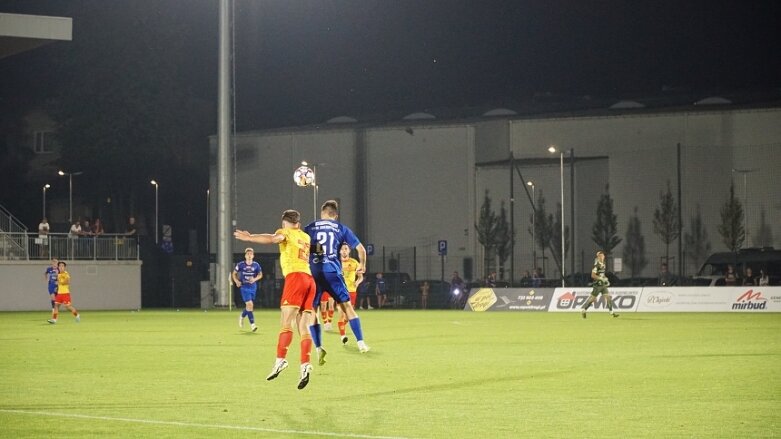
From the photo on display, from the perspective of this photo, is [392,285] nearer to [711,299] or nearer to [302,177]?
[711,299]

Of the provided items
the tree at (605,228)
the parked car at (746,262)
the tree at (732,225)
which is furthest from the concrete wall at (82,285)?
the tree at (732,225)

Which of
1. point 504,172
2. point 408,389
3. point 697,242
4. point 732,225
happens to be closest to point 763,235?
point 732,225

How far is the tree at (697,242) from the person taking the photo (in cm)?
6625

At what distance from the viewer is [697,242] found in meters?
66.6

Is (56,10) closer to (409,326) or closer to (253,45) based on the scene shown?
(253,45)

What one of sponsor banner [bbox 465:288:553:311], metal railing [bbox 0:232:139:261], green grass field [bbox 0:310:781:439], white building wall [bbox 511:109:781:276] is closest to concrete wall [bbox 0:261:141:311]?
metal railing [bbox 0:232:139:261]

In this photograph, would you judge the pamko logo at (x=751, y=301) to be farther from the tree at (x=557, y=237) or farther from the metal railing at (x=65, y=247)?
the metal railing at (x=65, y=247)

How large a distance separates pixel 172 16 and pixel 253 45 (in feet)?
22.1

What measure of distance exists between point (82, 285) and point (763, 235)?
36645 mm

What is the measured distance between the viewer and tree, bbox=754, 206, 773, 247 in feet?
208

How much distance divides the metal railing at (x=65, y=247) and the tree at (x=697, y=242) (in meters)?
31.2

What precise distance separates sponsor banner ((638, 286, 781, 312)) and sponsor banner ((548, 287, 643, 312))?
45 centimetres

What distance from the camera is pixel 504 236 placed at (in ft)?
227

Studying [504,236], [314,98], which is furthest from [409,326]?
[314,98]
